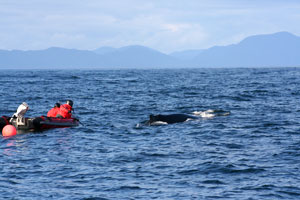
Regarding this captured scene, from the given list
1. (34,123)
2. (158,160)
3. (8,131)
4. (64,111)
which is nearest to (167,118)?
(64,111)

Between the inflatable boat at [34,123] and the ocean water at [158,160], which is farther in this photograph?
the inflatable boat at [34,123]

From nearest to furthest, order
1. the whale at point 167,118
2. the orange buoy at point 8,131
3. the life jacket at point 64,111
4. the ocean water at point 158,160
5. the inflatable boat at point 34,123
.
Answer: the ocean water at point 158,160, the orange buoy at point 8,131, the inflatable boat at point 34,123, the life jacket at point 64,111, the whale at point 167,118

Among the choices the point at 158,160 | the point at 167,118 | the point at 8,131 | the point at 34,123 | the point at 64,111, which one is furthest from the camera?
the point at 167,118

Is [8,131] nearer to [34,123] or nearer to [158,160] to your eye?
[34,123]

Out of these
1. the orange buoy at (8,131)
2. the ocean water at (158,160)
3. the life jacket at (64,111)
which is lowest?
Answer: the ocean water at (158,160)

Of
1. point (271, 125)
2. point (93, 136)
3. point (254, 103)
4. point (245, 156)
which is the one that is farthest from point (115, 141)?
point (254, 103)

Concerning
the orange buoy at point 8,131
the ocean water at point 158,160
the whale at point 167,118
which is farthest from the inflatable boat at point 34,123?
the whale at point 167,118

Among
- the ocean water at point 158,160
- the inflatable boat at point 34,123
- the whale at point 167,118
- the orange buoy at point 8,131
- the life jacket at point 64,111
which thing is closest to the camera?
the ocean water at point 158,160

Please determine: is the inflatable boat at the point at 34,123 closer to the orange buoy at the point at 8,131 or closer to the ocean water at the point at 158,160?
the ocean water at the point at 158,160

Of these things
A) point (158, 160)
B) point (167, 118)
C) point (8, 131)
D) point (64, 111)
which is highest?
point (64, 111)

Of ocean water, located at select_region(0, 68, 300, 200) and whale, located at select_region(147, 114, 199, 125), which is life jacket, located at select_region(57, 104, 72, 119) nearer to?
ocean water, located at select_region(0, 68, 300, 200)


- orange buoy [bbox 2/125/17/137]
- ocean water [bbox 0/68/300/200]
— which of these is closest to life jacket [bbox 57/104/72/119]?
ocean water [bbox 0/68/300/200]

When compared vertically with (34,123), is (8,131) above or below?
below

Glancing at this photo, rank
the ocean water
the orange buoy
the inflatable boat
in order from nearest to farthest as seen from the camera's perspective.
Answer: the ocean water < the orange buoy < the inflatable boat
